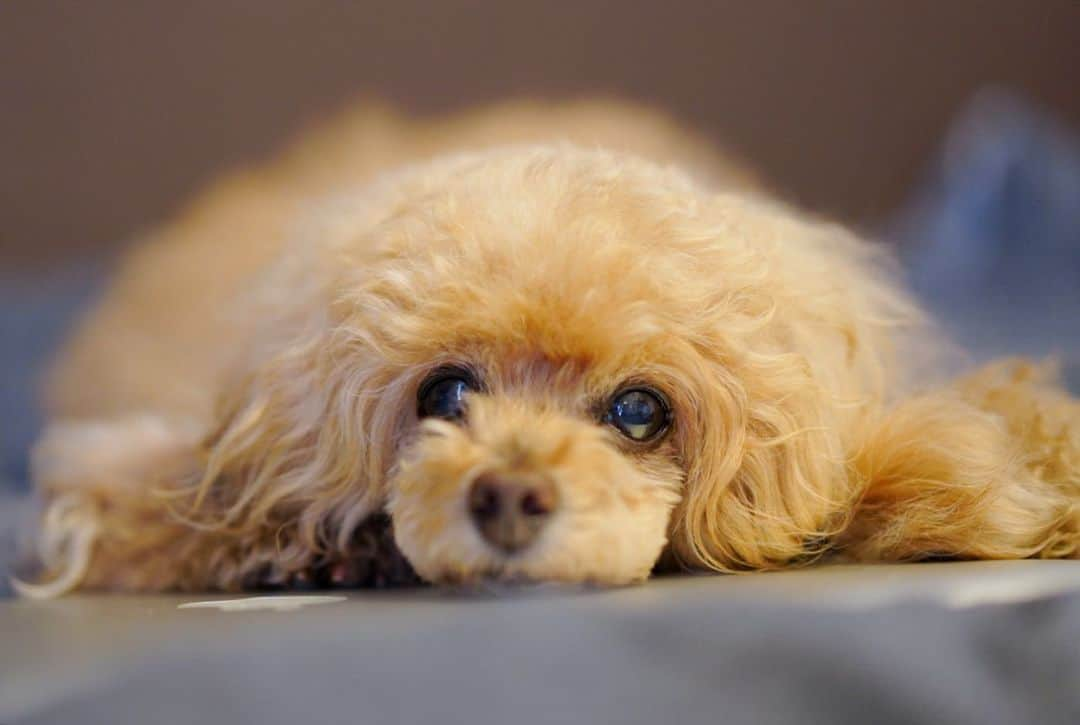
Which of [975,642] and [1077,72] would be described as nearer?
[975,642]

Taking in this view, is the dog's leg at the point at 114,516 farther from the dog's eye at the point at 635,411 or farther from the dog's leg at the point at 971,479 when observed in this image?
the dog's leg at the point at 971,479

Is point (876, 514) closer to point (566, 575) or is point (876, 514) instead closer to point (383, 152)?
point (566, 575)

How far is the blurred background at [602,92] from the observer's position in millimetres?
2219

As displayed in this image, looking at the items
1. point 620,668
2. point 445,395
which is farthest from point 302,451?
point 620,668

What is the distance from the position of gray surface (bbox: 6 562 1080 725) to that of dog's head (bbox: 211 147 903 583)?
226 millimetres

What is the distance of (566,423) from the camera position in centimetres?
106

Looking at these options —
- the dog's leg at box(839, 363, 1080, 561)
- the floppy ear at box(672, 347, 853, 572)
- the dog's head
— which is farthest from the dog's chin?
the dog's leg at box(839, 363, 1080, 561)

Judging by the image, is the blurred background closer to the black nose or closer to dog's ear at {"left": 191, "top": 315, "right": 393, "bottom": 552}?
dog's ear at {"left": 191, "top": 315, "right": 393, "bottom": 552}

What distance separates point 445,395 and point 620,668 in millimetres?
483

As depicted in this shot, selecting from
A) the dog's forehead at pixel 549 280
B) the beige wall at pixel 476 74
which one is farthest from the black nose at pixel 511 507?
the beige wall at pixel 476 74

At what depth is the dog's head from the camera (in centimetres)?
97

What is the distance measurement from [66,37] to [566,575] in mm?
1887

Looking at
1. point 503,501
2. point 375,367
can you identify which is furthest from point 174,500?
point 503,501

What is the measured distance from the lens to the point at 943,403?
3.85ft
